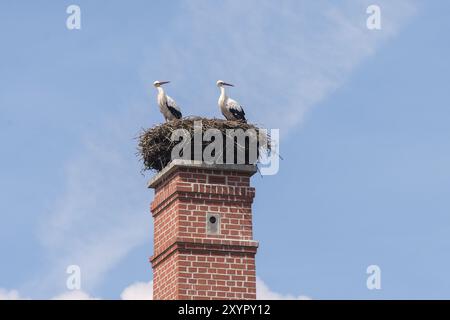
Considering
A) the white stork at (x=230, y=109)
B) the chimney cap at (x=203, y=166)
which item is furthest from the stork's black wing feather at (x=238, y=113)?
the chimney cap at (x=203, y=166)

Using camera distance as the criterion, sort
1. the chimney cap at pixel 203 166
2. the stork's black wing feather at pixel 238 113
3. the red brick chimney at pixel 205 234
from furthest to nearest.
A: the stork's black wing feather at pixel 238 113, the chimney cap at pixel 203 166, the red brick chimney at pixel 205 234

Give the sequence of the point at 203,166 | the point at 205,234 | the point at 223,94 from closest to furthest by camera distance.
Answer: the point at 205,234, the point at 203,166, the point at 223,94

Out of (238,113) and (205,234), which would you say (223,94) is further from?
(205,234)

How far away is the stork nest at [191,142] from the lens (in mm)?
28703

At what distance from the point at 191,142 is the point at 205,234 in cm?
174

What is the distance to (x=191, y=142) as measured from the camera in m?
28.8

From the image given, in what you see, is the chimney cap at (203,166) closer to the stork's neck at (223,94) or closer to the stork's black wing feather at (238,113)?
the stork's black wing feather at (238,113)

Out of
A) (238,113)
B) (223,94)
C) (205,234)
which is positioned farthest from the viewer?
(223,94)

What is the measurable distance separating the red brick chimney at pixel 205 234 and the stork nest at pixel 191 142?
317mm

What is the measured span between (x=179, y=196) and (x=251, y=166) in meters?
1.37

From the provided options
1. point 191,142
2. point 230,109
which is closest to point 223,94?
point 230,109

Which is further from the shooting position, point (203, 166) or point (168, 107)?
point (168, 107)
